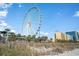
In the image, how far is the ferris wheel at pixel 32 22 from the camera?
51.7 inches

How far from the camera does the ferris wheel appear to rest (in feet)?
4.31

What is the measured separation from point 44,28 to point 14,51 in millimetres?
249

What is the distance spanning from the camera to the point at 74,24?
4.29 feet

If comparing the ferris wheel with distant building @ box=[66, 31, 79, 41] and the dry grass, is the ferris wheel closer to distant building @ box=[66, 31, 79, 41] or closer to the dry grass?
the dry grass

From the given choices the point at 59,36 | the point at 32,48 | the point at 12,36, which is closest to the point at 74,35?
the point at 59,36

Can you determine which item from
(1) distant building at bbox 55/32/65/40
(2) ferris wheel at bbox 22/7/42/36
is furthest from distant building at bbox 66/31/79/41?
(2) ferris wheel at bbox 22/7/42/36

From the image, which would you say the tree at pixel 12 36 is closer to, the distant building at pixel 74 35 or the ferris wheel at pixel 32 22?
the ferris wheel at pixel 32 22

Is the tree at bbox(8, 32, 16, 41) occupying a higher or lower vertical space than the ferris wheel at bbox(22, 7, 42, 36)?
lower

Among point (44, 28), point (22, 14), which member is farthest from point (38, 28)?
point (22, 14)

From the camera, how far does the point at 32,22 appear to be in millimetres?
1322

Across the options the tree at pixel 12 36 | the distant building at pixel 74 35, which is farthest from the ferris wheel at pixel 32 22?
the distant building at pixel 74 35

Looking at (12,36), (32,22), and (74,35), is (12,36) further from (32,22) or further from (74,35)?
(74,35)

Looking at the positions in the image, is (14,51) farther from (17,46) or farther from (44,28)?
(44,28)

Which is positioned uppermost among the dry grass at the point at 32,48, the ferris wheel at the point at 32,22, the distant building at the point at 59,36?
the ferris wheel at the point at 32,22
